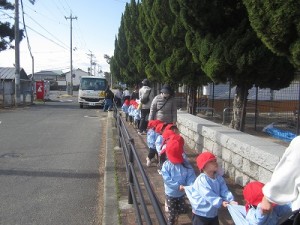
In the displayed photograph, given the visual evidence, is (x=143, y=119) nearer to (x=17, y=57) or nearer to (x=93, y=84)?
(x=93, y=84)

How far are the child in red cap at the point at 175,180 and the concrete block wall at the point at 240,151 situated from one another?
1181mm

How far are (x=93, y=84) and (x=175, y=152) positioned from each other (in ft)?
80.6

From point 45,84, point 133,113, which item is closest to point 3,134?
point 133,113

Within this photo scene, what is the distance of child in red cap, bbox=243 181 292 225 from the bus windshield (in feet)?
83.7

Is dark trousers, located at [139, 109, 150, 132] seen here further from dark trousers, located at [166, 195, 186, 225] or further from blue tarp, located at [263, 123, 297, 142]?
dark trousers, located at [166, 195, 186, 225]

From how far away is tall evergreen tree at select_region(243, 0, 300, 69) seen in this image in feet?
15.6

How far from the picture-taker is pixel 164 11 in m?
12.4

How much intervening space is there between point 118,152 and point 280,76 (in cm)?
415

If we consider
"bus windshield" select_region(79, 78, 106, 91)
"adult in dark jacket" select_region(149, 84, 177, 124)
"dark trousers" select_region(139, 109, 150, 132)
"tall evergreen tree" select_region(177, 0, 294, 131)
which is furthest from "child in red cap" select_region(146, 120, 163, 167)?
"bus windshield" select_region(79, 78, 106, 91)

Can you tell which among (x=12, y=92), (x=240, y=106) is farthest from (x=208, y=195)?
(x=12, y=92)

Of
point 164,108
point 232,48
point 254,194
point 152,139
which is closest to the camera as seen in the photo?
point 254,194

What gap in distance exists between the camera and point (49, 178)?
7.29 m

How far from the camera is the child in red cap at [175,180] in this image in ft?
14.2

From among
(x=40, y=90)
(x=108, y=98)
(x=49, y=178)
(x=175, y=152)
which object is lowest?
(x=49, y=178)
